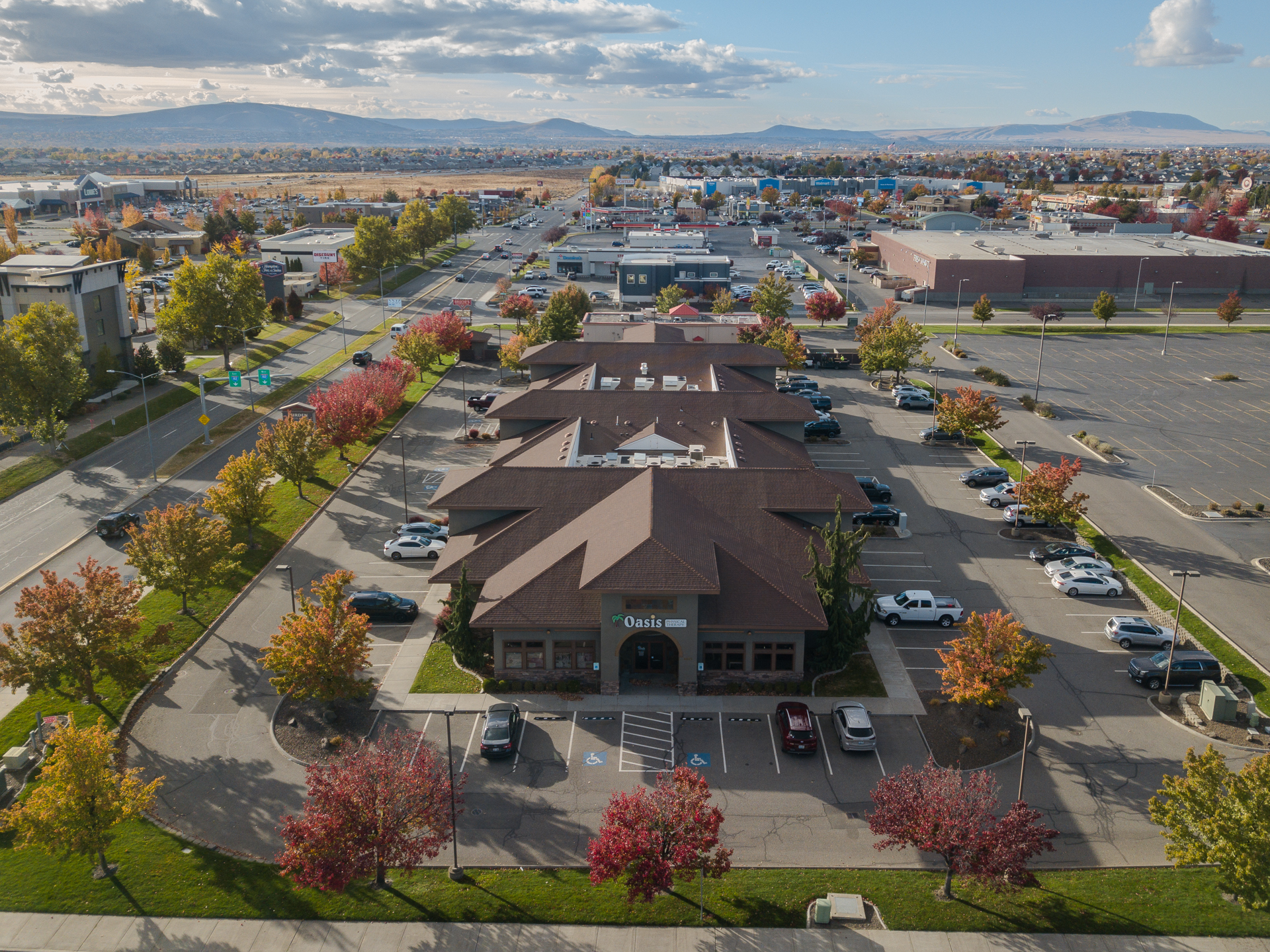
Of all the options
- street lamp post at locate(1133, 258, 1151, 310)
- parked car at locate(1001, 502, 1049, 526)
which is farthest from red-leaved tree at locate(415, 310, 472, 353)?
street lamp post at locate(1133, 258, 1151, 310)

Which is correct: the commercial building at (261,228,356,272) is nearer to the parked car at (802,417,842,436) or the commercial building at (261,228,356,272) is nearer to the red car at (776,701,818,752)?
the parked car at (802,417,842,436)

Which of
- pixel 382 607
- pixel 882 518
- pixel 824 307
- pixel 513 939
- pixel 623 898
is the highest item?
pixel 824 307

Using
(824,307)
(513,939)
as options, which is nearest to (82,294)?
(513,939)

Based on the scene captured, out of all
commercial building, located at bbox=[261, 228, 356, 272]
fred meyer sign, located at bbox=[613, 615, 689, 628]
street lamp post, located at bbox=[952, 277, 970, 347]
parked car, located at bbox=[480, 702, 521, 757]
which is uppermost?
commercial building, located at bbox=[261, 228, 356, 272]

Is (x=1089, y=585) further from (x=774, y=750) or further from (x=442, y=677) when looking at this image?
(x=442, y=677)

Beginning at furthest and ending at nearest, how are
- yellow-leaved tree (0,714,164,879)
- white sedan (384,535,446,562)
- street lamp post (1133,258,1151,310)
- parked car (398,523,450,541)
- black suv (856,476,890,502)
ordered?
1. street lamp post (1133,258,1151,310)
2. black suv (856,476,890,502)
3. parked car (398,523,450,541)
4. white sedan (384,535,446,562)
5. yellow-leaved tree (0,714,164,879)

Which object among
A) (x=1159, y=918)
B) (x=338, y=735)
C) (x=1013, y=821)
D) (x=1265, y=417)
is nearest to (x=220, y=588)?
(x=338, y=735)
